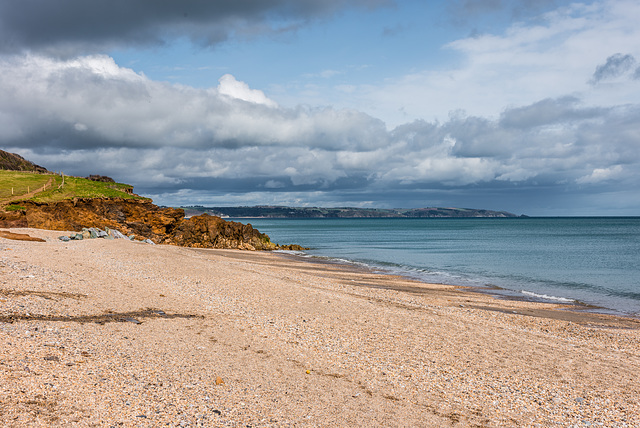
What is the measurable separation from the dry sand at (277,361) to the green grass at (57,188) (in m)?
33.8

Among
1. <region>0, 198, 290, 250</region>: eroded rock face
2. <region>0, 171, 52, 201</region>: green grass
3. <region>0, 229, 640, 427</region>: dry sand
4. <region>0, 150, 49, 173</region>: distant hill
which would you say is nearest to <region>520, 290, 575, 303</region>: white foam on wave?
<region>0, 229, 640, 427</region>: dry sand

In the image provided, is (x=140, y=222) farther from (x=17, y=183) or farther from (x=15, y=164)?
(x=15, y=164)

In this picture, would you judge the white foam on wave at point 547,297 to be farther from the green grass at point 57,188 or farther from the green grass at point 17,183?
the green grass at point 17,183

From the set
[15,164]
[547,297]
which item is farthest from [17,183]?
[15,164]

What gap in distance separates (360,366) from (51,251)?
21.0 m

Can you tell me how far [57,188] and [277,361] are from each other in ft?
169

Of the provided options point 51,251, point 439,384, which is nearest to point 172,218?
point 51,251

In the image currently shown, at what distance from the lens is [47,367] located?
7391 mm

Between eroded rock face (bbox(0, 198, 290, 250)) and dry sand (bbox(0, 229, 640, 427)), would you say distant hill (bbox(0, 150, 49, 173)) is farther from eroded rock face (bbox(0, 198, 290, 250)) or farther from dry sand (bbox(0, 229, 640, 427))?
dry sand (bbox(0, 229, 640, 427))

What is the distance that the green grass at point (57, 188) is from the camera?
153 ft

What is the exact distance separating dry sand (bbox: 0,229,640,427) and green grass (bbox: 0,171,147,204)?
111 feet

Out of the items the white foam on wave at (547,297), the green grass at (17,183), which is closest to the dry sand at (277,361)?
the white foam on wave at (547,297)

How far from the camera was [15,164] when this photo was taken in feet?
335

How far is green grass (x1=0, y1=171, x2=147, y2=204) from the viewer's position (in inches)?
1832
